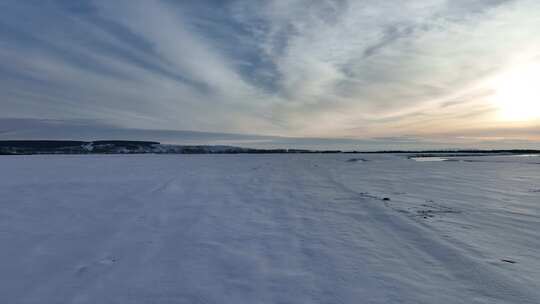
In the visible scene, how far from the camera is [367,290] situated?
10.0 feet

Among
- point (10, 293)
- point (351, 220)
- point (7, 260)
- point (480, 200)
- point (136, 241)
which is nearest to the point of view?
point (10, 293)

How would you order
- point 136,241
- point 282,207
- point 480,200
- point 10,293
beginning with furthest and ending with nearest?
point 480,200 → point 282,207 → point 136,241 → point 10,293

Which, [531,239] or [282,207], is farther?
[282,207]

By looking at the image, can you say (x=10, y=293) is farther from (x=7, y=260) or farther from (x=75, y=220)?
(x=75, y=220)

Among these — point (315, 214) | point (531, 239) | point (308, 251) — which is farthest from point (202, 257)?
point (531, 239)

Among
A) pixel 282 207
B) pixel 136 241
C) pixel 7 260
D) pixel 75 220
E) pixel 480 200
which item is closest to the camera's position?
pixel 7 260

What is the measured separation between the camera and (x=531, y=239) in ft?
15.6

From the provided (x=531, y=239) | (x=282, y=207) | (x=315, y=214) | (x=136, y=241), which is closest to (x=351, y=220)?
(x=315, y=214)

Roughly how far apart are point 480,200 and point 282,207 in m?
5.67

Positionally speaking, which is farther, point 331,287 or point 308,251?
point 308,251

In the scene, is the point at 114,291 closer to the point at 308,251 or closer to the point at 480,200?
the point at 308,251

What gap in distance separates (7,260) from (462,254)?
5.97 m

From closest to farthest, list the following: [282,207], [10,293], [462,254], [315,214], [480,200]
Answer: [10,293] < [462,254] < [315,214] < [282,207] < [480,200]

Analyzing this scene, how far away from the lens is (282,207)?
7469 millimetres
